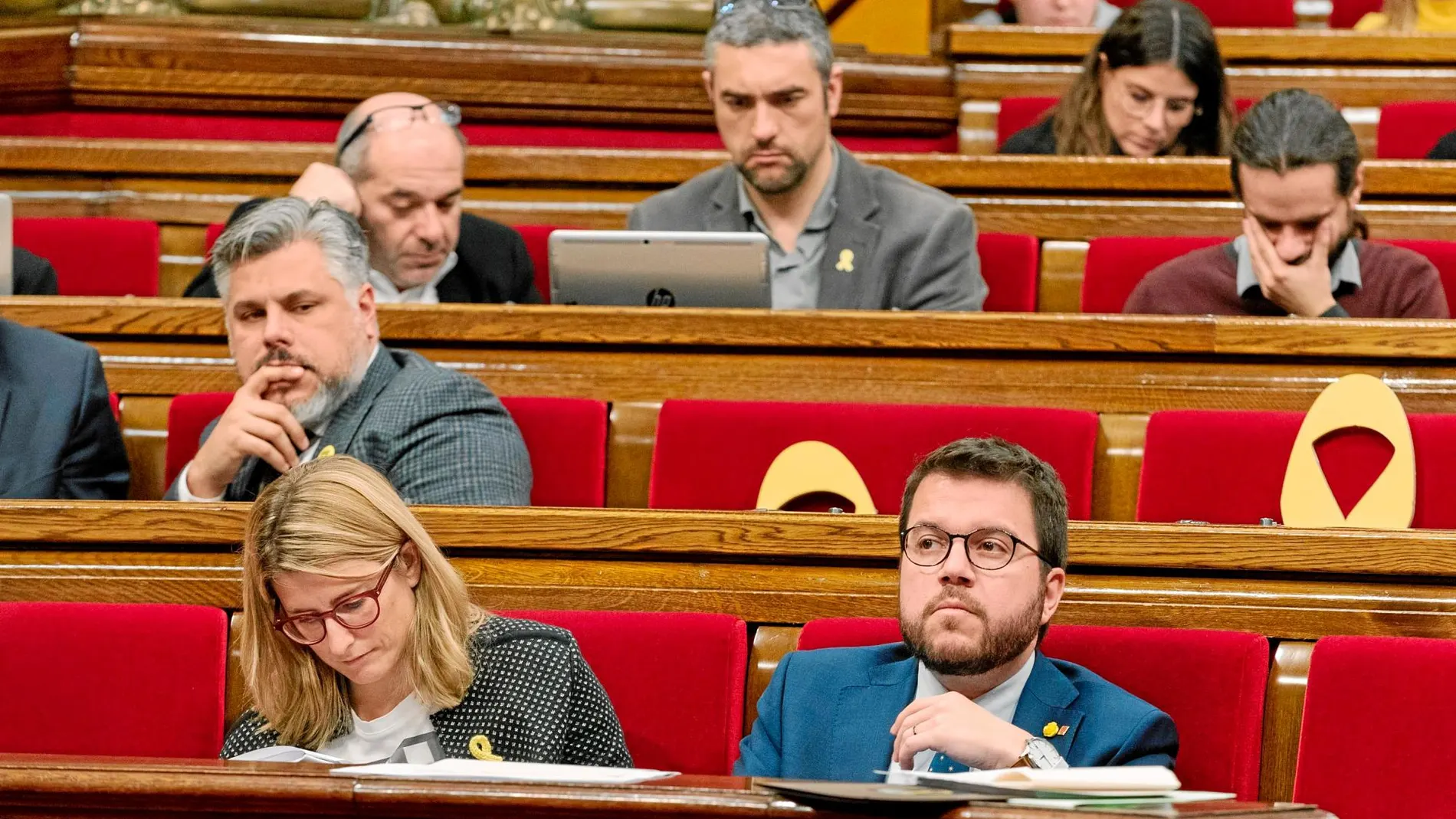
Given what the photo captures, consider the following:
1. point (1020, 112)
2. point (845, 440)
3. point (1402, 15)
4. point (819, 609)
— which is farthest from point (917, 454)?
point (1402, 15)

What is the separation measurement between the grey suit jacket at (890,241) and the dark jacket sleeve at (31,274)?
39 cm

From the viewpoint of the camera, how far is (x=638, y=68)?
151cm

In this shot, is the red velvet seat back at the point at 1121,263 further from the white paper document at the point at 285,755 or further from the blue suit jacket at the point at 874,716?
the white paper document at the point at 285,755

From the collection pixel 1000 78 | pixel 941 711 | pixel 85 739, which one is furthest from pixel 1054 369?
pixel 1000 78

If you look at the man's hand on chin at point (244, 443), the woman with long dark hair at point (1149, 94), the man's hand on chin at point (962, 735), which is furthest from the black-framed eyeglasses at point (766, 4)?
the man's hand on chin at point (962, 735)

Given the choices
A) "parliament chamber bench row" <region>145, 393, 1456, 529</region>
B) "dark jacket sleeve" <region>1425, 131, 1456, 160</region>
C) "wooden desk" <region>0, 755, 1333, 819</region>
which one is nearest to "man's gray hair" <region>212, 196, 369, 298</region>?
"parliament chamber bench row" <region>145, 393, 1456, 529</region>

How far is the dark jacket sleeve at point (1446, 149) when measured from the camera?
133cm

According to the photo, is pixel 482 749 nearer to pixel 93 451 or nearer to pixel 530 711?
pixel 530 711

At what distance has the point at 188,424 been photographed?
96cm

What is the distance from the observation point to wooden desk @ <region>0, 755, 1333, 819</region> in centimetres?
A: 47

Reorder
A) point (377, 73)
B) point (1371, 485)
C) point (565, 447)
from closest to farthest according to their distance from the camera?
point (1371, 485)
point (565, 447)
point (377, 73)

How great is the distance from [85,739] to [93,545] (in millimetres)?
91

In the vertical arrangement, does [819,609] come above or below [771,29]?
below

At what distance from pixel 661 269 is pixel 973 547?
0.40m
